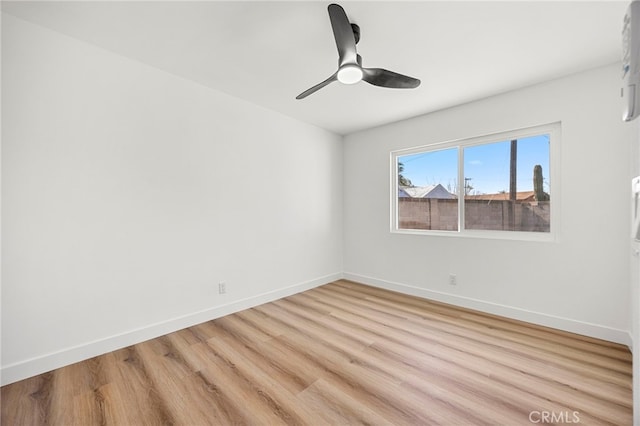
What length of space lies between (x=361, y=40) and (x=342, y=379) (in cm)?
245

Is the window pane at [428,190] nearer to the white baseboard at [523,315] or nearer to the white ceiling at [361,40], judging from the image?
the white baseboard at [523,315]

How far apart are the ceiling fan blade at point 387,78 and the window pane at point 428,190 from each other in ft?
5.74

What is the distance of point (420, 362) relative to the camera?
1916 mm

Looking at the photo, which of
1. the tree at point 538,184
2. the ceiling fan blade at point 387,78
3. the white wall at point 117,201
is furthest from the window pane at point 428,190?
the white wall at point 117,201

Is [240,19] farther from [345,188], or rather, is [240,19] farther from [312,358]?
[345,188]

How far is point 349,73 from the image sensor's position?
65.0 inches

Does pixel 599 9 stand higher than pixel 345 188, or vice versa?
pixel 599 9

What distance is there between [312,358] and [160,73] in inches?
110

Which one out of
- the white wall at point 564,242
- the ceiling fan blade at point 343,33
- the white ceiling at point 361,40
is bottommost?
the white wall at point 564,242

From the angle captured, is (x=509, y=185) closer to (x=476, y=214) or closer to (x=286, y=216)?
(x=476, y=214)

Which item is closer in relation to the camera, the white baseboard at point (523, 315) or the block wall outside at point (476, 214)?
the white baseboard at point (523, 315)

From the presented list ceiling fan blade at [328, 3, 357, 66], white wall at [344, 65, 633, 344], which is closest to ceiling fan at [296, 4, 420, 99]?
ceiling fan blade at [328, 3, 357, 66]

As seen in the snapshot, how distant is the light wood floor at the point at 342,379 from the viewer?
1.43 m

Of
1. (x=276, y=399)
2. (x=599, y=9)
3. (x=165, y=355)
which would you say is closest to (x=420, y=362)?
(x=276, y=399)
